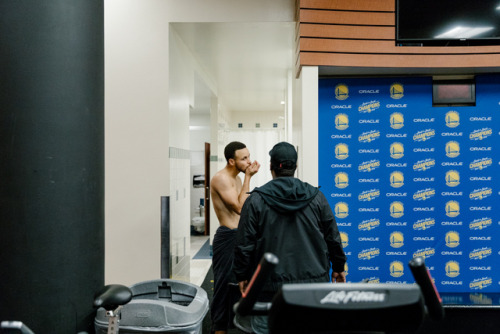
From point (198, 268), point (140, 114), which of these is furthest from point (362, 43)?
point (198, 268)

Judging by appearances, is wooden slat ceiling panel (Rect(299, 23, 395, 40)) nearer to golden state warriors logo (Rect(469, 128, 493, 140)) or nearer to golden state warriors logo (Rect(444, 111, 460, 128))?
golden state warriors logo (Rect(444, 111, 460, 128))

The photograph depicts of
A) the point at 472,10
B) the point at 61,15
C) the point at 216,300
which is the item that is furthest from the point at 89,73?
the point at 472,10

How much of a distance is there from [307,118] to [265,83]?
387 cm

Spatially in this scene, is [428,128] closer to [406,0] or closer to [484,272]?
[406,0]

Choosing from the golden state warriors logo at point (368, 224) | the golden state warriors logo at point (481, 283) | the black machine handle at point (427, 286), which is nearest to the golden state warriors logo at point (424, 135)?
the golden state warriors logo at point (368, 224)

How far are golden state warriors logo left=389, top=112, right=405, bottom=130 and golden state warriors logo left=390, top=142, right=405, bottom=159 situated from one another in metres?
0.15

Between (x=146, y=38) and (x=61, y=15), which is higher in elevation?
(x=146, y=38)

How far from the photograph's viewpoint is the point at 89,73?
1.86 meters

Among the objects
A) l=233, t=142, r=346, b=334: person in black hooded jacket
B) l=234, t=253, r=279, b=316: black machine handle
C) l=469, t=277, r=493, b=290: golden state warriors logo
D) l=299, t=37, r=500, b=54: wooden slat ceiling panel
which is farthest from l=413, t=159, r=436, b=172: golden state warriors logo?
l=234, t=253, r=279, b=316: black machine handle

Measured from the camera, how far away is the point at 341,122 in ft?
11.4

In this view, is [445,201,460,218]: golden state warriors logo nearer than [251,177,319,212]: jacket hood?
No

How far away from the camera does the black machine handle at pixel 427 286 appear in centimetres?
97

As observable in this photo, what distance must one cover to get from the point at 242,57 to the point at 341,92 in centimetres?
205

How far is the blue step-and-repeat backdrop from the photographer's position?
3.45m
